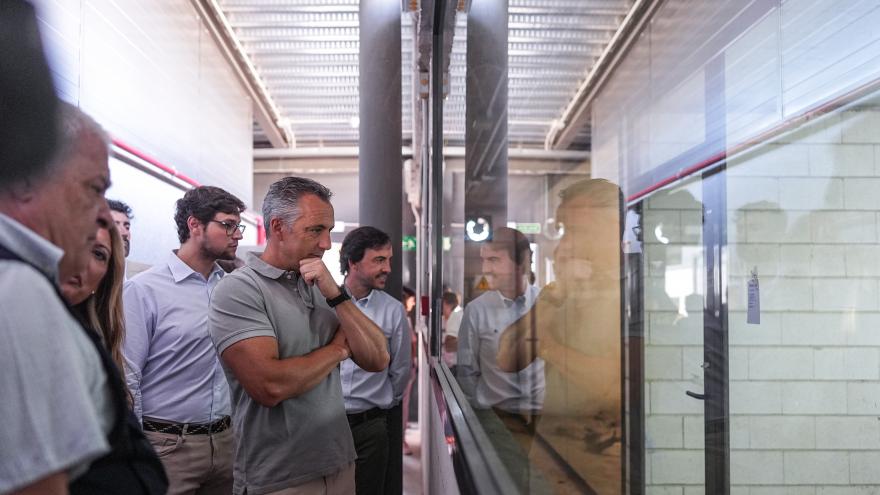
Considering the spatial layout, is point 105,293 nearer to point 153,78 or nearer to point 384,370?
point 384,370

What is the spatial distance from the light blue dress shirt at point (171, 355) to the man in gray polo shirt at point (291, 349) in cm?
71

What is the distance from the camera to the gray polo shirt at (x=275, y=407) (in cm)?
177

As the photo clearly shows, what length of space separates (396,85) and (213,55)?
277 centimetres

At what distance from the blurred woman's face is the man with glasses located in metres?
1.24

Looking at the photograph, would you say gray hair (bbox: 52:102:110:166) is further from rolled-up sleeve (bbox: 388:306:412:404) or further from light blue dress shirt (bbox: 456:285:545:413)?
rolled-up sleeve (bbox: 388:306:412:404)

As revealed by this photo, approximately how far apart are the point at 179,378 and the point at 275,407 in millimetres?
871

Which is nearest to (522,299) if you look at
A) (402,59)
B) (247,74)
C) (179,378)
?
(179,378)

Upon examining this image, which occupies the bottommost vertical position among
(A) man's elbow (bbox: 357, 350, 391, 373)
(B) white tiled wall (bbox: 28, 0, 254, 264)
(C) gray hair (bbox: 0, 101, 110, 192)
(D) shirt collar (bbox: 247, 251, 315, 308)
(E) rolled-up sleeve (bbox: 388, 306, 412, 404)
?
(E) rolled-up sleeve (bbox: 388, 306, 412, 404)

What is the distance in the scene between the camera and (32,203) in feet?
2.12

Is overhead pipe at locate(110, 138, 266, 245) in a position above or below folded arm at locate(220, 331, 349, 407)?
above

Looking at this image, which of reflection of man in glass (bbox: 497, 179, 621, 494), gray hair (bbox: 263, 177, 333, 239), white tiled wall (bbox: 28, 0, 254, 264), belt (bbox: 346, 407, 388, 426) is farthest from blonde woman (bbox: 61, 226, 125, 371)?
belt (bbox: 346, 407, 388, 426)

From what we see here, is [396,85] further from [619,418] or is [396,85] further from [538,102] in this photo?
[619,418]

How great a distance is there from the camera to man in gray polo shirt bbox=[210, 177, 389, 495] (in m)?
1.73

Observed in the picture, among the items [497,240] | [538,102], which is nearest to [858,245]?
[538,102]
